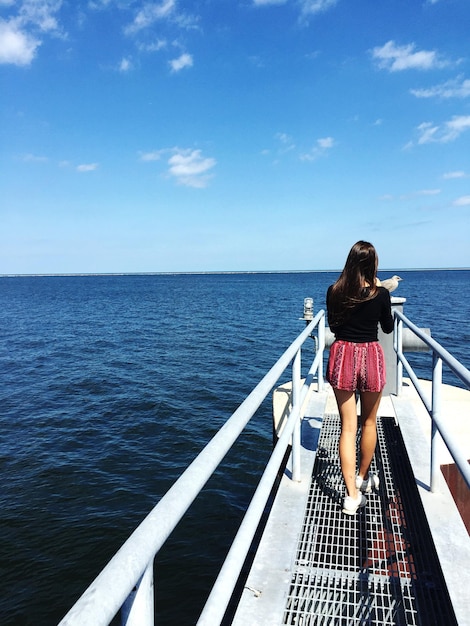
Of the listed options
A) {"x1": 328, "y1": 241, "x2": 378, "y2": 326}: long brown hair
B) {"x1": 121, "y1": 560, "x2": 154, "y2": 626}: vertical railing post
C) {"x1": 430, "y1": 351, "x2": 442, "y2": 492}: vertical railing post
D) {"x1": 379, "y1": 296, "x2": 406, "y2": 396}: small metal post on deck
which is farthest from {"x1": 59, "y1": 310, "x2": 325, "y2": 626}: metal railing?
{"x1": 379, "y1": 296, "x2": 406, "y2": 396}: small metal post on deck

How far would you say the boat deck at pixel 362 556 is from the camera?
243 centimetres

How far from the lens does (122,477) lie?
31.5 ft

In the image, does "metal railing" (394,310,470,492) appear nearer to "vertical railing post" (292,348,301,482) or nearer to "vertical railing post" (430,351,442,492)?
"vertical railing post" (430,351,442,492)

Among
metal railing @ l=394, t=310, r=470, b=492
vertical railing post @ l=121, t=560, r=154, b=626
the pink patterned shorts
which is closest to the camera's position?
vertical railing post @ l=121, t=560, r=154, b=626

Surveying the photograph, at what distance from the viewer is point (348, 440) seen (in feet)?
11.2

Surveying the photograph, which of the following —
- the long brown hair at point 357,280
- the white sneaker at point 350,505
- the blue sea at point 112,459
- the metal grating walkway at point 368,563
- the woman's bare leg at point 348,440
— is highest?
the long brown hair at point 357,280

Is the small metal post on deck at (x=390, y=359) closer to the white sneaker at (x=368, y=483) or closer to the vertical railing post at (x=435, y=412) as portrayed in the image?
the white sneaker at (x=368, y=483)

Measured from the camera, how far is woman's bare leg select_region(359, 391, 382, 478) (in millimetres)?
3391

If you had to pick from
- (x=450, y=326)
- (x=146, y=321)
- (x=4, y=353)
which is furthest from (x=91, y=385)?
(x=450, y=326)

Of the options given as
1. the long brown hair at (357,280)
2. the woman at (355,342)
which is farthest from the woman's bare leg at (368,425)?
the long brown hair at (357,280)

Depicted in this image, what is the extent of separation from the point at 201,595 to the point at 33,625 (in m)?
2.19

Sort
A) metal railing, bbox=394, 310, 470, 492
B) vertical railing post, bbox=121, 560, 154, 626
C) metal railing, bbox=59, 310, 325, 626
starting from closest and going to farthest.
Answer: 1. metal railing, bbox=59, 310, 325, 626
2. vertical railing post, bbox=121, 560, 154, 626
3. metal railing, bbox=394, 310, 470, 492

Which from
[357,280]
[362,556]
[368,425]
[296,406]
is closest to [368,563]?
[362,556]

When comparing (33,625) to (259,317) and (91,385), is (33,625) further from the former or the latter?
(259,317)
